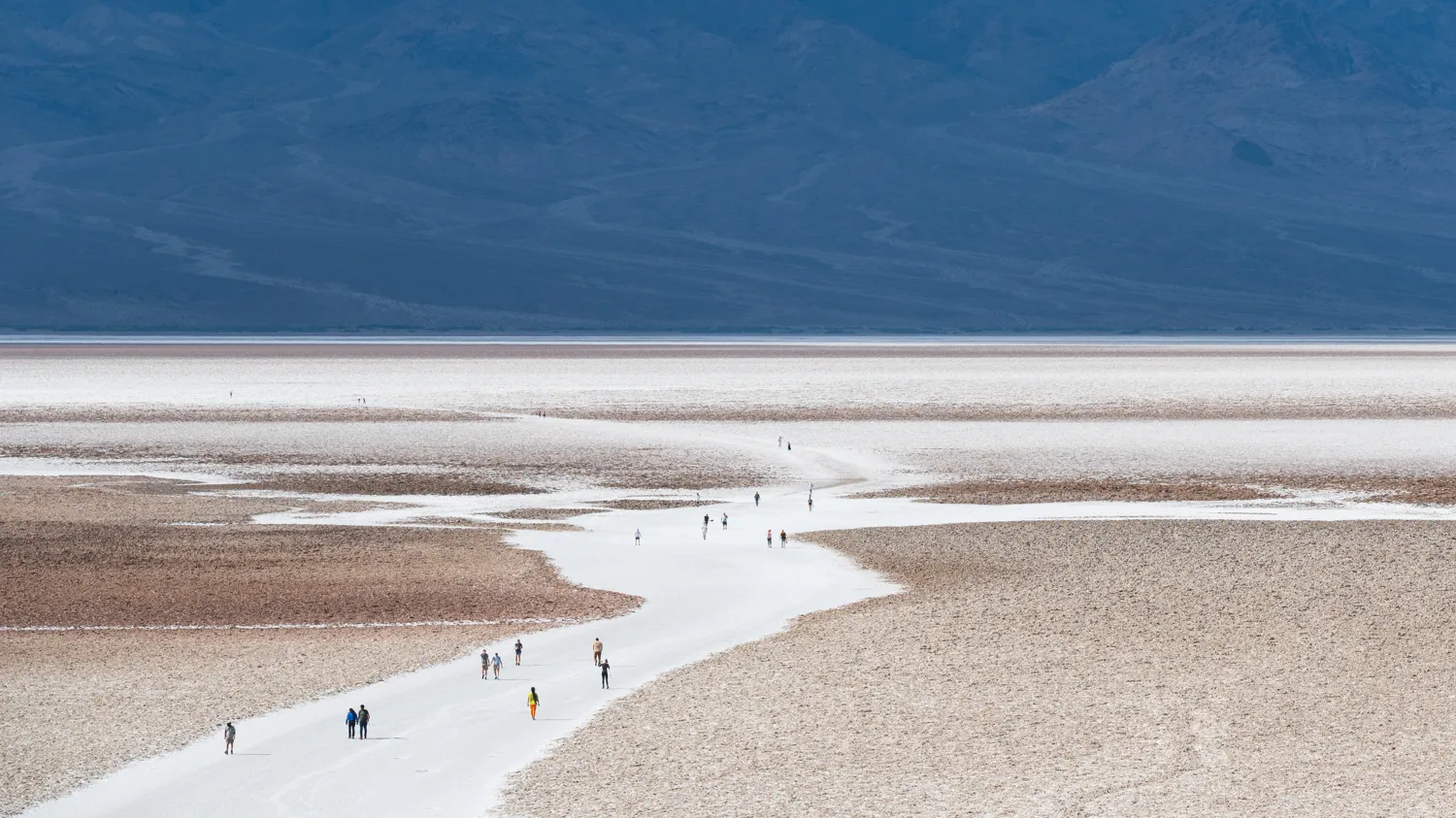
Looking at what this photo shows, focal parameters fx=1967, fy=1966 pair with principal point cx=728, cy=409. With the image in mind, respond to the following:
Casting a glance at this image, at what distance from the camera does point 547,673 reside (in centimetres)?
2000

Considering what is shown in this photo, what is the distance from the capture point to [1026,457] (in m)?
41.8

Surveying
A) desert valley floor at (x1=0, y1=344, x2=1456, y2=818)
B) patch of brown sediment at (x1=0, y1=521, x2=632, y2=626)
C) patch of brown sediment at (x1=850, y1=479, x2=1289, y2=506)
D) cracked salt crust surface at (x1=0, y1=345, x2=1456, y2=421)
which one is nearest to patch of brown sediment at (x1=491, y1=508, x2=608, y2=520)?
desert valley floor at (x1=0, y1=344, x2=1456, y2=818)

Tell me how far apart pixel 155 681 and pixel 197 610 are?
4289 millimetres

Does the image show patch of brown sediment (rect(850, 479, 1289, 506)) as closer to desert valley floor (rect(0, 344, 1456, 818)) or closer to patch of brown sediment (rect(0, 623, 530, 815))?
desert valley floor (rect(0, 344, 1456, 818))

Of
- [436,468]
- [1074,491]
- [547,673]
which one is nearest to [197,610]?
[547,673]

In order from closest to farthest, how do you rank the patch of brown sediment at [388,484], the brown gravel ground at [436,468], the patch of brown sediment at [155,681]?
the patch of brown sediment at [155,681]
the patch of brown sediment at [388,484]
the brown gravel ground at [436,468]

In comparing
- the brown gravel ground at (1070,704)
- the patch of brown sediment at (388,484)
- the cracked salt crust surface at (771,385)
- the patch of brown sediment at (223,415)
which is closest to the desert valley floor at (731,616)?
the brown gravel ground at (1070,704)

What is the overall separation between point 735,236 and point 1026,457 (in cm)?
15237

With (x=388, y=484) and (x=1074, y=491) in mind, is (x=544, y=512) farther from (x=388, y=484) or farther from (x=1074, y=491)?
(x=1074, y=491)

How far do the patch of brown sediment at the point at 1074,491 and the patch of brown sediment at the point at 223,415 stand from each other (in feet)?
60.2

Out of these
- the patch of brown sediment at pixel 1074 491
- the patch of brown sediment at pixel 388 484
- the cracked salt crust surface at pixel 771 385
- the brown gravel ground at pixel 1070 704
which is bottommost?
the brown gravel ground at pixel 1070 704

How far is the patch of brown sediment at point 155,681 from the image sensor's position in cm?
1653

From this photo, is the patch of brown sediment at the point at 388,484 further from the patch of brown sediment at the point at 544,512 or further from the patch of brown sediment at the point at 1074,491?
the patch of brown sediment at the point at 1074,491

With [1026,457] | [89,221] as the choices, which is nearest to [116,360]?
[1026,457]
